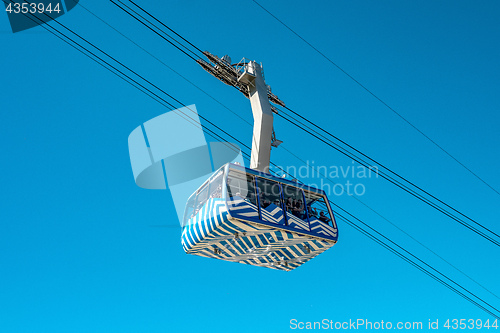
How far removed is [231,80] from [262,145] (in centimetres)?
493

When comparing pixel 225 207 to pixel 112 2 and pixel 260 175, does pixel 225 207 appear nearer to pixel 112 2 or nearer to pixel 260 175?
pixel 260 175

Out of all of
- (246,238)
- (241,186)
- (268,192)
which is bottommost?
(246,238)

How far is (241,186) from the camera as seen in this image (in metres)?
21.0

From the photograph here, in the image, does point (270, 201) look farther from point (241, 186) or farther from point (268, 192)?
point (241, 186)

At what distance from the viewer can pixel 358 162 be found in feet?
100

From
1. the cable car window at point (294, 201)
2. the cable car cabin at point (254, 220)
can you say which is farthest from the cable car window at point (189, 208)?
the cable car window at point (294, 201)

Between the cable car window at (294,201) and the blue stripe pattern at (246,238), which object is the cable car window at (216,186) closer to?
the blue stripe pattern at (246,238)

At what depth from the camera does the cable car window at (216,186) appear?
20781 mm

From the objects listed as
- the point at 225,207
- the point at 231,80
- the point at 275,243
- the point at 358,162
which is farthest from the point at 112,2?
the point at 358,162

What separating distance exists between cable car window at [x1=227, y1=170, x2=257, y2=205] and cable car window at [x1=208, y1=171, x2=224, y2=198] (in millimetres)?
396

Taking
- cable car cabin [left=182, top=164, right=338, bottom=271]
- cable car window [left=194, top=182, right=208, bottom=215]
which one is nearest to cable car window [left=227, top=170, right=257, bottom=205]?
cable car cabin [left=182, top=164, right=338, bottom=271]

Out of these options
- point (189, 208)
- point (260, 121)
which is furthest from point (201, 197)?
point (260, 121)

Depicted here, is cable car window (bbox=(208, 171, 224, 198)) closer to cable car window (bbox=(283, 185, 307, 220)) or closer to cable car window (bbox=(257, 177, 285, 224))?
cable car window (bbox=(257, 177, 285, 224))

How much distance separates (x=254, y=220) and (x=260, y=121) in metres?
7.80
